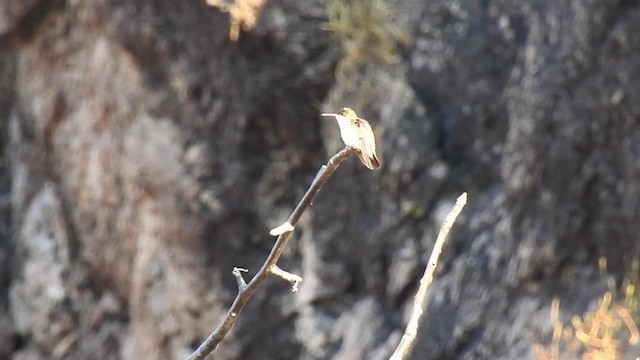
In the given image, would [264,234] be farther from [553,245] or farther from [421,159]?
[553,245]

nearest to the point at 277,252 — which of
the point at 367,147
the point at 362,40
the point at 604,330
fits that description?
the point at 367,147

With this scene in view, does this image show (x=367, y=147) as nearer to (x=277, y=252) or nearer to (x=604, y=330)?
(x=277, y=252)

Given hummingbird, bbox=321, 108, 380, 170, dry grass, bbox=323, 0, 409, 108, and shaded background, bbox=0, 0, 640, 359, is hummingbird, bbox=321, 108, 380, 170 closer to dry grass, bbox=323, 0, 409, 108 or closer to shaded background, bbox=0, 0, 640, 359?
shaded background, bbox=0, 0, 640, 359

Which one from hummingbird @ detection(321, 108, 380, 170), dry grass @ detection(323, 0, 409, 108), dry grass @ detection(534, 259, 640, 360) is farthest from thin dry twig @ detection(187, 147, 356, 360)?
dry grass @ detection(323, 0, 409, 108)

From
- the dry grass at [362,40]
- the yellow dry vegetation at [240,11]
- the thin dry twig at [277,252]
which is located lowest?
the thin dry twig at [277,252]

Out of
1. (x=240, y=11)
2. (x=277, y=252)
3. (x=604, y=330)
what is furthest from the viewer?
(x=240, y=11)

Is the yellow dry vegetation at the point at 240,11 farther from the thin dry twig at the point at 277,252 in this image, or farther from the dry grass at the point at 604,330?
the thin dry twig at the point at 277,252

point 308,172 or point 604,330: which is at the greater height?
point 308,172

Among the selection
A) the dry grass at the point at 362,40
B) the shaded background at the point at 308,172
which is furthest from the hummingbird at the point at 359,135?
the dry grass at the point at 362,40

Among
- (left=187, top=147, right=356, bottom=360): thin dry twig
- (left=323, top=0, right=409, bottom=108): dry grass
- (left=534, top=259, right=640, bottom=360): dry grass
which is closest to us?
(left=187, top=147, right=356, bottom=360): thin dry twig
